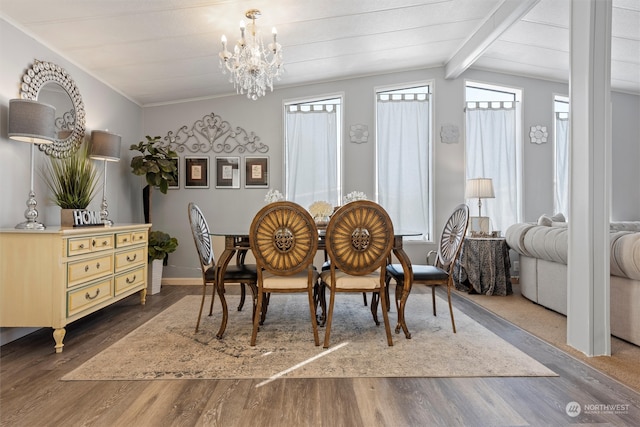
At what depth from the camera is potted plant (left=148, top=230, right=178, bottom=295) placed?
175 inches

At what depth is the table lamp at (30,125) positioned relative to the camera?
8.42 ft

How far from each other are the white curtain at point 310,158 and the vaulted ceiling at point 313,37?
1.86 feet

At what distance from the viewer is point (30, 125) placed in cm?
259

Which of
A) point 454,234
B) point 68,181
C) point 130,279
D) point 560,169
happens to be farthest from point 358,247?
point 560,169

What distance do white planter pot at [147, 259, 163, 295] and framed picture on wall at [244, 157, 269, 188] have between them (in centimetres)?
157

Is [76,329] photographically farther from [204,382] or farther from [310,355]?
[310,355]

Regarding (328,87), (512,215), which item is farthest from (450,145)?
(328,87)

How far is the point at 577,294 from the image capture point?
8.14ft

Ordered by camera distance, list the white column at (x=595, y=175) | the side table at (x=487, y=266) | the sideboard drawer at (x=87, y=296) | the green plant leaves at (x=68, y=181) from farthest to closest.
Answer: the side table at (x=487, y=266)
the green plant leaves at (x=68, y=181)
the sideboard drawer at (x=87, y=296)
the white column at (x=595, y=175)

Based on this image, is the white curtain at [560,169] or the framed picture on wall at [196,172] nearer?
the framed picture on wall at [196,172]

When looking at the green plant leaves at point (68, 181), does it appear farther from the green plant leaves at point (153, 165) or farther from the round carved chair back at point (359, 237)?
the round carved chair back at point (359, 237)

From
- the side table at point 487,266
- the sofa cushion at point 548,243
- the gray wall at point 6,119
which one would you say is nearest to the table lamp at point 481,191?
the side table at point 487,266

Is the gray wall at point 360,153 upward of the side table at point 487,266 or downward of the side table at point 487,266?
upward

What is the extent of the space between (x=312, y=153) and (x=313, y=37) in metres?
1.76
